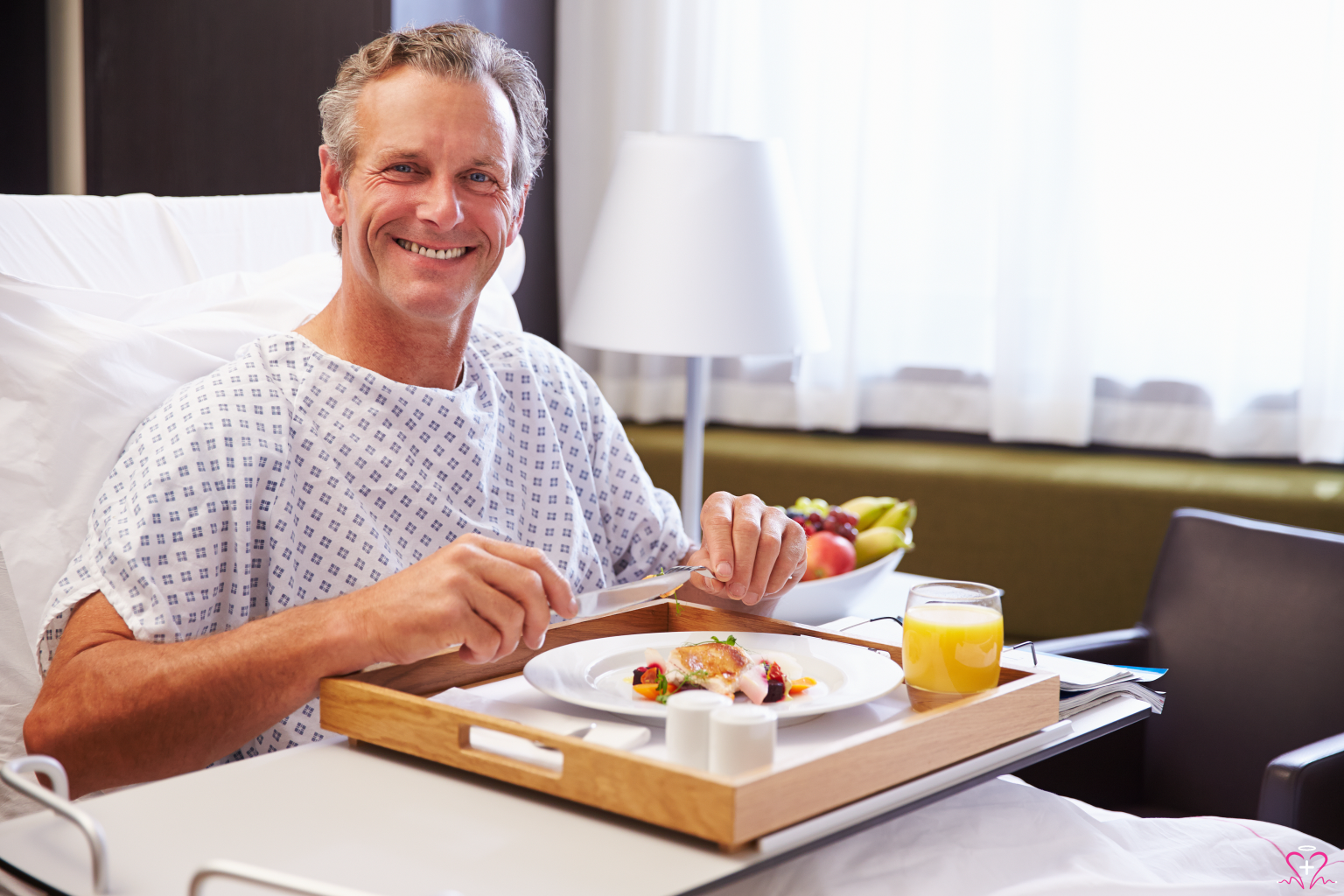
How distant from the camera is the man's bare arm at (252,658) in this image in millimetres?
1038

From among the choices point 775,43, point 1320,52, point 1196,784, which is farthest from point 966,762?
point 775,43

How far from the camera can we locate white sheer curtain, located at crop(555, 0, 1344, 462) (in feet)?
8.32

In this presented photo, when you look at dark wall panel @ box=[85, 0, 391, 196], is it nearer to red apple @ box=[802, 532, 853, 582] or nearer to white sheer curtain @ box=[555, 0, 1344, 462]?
white sheer curtain @ box=[555, 0, 1344, 462]

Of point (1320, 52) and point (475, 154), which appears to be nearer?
point (475, 154)

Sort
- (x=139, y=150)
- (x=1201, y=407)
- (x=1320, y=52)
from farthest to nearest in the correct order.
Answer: (x=139, y=150)
(x=1201, y=407)
(x=1320, y=52)

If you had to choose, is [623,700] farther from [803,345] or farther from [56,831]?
[803,345]

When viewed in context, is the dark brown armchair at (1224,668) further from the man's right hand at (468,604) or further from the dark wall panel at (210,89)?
the dark wall panel at (210,89)

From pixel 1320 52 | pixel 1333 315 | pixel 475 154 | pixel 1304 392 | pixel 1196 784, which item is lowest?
pixel 1196 784

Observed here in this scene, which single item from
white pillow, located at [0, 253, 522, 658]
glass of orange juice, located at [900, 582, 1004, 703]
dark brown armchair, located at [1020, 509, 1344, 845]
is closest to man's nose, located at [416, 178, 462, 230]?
white pillow, located at [0, 253, 522, 658]

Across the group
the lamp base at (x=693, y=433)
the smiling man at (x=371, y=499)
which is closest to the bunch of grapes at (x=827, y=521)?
the smiling man at (x=371, y=499)

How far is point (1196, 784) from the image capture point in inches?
73.5

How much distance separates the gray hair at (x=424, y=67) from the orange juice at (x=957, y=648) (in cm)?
78

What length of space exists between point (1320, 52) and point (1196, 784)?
4.95 ft

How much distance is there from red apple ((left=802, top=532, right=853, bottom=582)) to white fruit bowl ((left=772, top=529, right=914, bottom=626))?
2 cm
